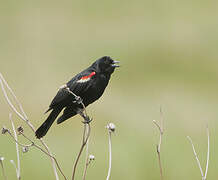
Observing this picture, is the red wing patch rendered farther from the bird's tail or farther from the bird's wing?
the bird's tail

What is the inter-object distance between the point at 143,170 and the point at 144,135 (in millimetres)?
1422

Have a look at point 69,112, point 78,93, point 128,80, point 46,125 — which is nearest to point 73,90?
point 78,93

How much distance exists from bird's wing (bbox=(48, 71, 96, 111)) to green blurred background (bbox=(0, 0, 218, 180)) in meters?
3.13

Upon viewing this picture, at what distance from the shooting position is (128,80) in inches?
441

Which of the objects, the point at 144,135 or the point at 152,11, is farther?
the point at 152,11

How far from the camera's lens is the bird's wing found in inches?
172

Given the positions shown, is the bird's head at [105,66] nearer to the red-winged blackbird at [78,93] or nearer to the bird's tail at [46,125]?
the red-winged blackbird at [78,93]

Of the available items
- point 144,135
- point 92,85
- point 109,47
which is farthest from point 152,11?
point 92,85

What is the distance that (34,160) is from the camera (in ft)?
26.4

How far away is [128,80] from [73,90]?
6756 mm

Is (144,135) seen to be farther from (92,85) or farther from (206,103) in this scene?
(92,85)

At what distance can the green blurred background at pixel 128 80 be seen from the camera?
8078mm

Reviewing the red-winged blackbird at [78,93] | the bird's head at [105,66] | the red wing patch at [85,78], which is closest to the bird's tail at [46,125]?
the red-winged blackbird at [78,93]

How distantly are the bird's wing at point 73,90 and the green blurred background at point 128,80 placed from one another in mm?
3132
